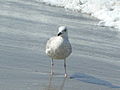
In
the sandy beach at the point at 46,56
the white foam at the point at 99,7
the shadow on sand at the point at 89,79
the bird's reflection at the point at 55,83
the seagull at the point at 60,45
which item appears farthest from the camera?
the white foam at the point at 99,7

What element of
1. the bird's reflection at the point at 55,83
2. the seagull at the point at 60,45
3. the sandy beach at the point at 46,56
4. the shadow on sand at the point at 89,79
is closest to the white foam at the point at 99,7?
the sandy beach at the point at 46,56

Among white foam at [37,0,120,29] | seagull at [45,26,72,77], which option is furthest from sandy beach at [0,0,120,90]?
white foam at [37,0,120,29]

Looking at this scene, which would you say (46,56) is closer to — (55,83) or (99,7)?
(55,83)

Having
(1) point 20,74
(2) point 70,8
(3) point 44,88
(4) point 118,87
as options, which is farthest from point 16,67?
(2) point 70,8

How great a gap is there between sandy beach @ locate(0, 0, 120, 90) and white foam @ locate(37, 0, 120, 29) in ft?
6.33

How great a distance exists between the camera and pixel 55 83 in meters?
8.27

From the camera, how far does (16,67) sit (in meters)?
8.95

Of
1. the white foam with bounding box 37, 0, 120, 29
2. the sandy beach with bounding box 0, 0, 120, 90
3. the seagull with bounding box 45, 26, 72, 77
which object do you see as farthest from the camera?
the white foam with bounding box 37, 0, 120, 29

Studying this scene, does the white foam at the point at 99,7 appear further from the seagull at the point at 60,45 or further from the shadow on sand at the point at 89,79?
the seagull at the point at 60,45

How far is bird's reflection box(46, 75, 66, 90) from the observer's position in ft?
26.1

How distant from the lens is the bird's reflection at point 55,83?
795cm

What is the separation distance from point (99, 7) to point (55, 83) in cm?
1421

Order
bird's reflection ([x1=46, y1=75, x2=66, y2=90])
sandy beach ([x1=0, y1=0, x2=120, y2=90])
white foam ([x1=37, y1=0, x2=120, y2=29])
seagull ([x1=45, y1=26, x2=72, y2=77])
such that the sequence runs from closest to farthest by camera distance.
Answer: bird's reflection ([x1=46, y1=75, x2=66, y2=90]) → sandy beach ([x1=0, y1=0, x2=120, y2=90]) → seagull ([x1=45, y1=26, x2=72, y2=77]) → white foam ([x1=37, y1=0, x2=120, y2=29])

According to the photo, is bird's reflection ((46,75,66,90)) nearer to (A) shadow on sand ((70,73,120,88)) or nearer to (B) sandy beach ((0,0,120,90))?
(B) sandy beach ((0,0,120,90))
